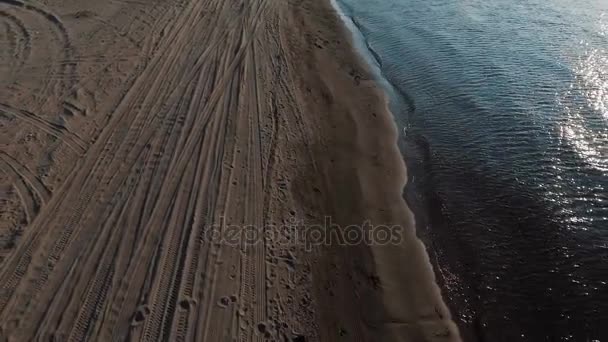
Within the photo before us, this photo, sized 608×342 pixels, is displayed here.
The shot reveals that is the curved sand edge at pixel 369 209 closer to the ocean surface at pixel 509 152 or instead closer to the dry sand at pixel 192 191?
the dry sand at pixel 192 191

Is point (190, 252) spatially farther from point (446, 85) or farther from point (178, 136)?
point (446, 85)

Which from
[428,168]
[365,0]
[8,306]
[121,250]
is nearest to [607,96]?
[428,168]

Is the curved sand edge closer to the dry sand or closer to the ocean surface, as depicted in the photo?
the dry sand

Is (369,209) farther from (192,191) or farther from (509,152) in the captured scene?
(509,152)

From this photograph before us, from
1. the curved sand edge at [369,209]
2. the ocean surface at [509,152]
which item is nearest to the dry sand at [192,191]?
the curved sand edge at [369,209]

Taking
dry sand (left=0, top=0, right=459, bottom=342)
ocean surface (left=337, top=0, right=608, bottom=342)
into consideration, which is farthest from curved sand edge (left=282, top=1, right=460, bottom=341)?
ocean surface (left=337, top=0, right=608, bottom=342)
